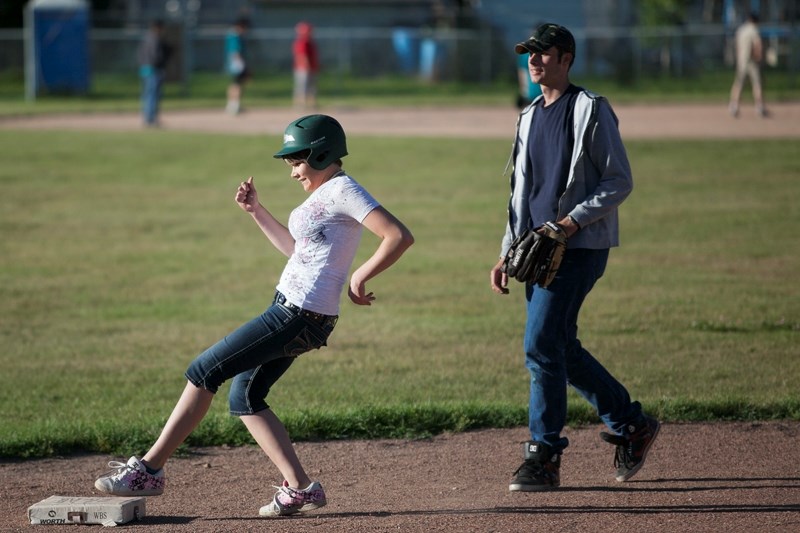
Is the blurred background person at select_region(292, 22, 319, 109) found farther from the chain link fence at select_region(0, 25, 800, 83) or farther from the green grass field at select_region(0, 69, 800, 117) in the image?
the chain link fence at select_region(0, 25, 800, 83)

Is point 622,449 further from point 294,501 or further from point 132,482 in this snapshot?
point 132,482

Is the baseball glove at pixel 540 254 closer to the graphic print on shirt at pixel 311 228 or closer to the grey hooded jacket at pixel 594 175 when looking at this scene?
the grey hooded jacket at pixel 594 175

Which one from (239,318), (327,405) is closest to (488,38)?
(239,318)

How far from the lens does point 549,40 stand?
5234 mm

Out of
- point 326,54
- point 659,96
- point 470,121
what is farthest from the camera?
point 326,54

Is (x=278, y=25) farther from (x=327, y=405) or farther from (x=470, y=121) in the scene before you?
(x=327, y=405)

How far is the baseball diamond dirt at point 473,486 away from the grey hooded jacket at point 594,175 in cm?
119

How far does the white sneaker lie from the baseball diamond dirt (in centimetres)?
13

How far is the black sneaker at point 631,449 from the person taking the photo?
5.54m

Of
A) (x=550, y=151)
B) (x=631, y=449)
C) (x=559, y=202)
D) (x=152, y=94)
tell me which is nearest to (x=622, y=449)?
(x=631, y=449)

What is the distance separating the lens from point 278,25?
4775 centimetres

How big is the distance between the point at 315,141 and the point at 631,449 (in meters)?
2.14

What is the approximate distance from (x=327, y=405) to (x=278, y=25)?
42276 millimetres

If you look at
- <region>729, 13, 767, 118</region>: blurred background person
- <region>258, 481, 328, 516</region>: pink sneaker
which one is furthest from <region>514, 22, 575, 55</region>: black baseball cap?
<region>729, 13, 767, 118</region>: blurred background person
